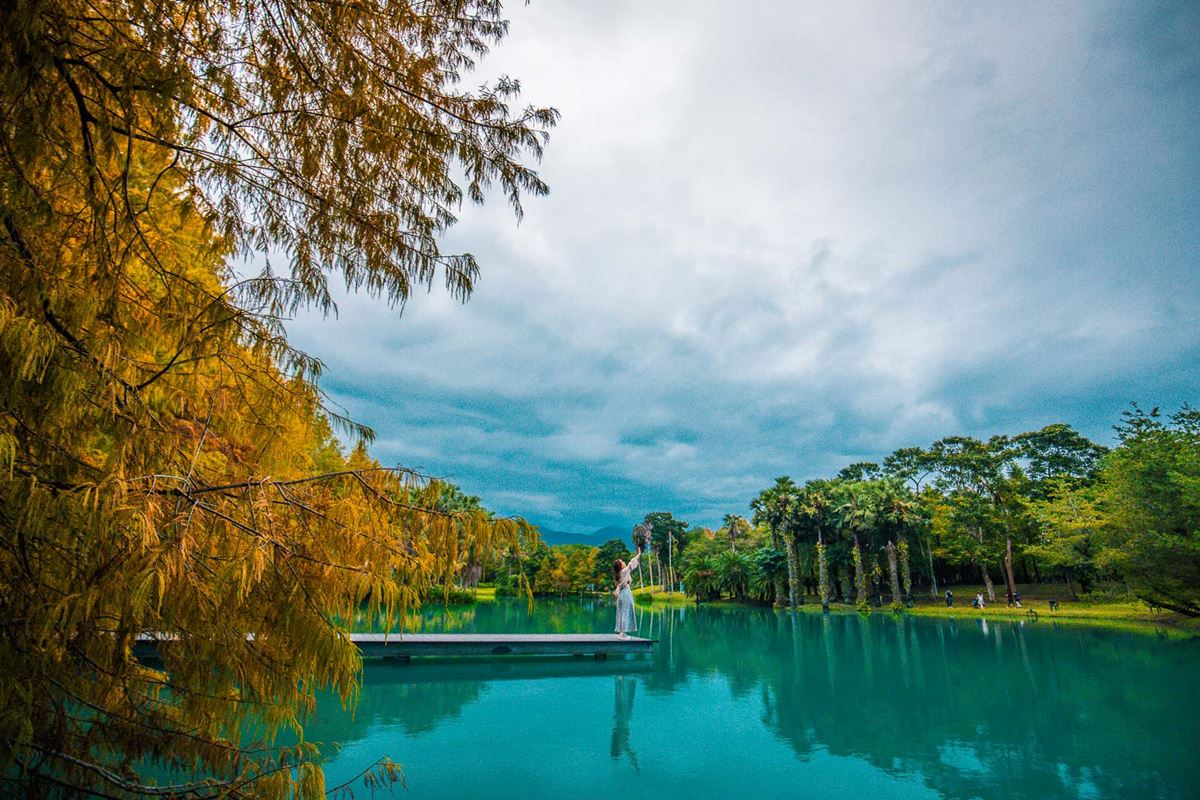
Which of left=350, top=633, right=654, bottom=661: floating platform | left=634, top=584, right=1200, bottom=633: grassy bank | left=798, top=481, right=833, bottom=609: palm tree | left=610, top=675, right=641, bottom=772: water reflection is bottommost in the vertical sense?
left=610, top=675, right=641, bottom=772: water reflection

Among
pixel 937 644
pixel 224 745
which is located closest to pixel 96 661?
pixel 224 745

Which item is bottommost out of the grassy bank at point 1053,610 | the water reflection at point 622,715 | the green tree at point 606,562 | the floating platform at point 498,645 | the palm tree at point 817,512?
the water reflection at point 622,715

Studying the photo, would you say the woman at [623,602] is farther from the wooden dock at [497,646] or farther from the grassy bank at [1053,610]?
the grassy bank at [1053,610]

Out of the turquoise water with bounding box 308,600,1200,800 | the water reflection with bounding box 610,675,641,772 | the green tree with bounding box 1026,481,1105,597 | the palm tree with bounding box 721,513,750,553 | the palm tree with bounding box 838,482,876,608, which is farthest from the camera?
the palm tree with bounding box 721,513,750,553

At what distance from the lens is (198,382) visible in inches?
96.0

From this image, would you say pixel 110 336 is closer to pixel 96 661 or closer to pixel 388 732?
pixel 96 661

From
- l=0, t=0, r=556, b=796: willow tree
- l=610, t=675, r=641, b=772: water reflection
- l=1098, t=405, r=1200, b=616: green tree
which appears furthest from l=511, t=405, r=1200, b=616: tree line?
l=0, t=0, r=556, b=796: willow tree

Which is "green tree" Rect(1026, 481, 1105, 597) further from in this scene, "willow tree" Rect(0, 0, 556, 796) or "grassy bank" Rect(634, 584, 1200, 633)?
"willow tree" Rect(0, 0, 556, 796)

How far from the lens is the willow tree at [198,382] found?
1.75 meters

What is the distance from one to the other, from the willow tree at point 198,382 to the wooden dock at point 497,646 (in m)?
9.17

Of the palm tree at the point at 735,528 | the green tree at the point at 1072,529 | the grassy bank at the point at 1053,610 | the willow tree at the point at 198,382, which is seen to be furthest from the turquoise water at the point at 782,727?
the palm tree at the point at 735,528

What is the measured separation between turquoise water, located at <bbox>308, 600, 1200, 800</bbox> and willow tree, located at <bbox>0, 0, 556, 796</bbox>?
8.53 feet

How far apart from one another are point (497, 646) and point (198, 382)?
34.3ft

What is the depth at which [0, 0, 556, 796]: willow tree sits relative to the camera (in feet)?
5.75
